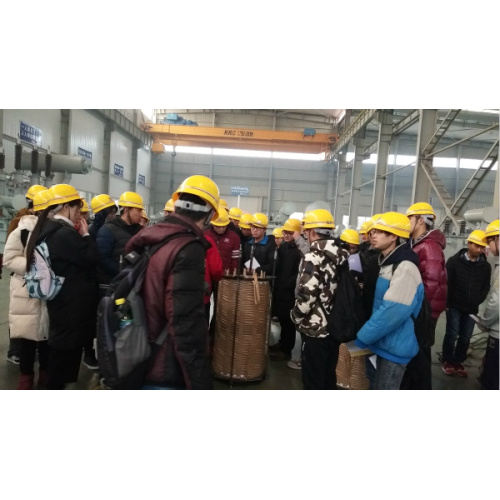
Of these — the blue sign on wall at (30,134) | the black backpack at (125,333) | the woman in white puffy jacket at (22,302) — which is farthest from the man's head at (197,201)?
the blue sign on wall at (30,134)

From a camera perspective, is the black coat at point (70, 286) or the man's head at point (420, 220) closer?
the black coat at point (70, 286)

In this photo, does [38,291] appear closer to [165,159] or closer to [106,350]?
[106,350]

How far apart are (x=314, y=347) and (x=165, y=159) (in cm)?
2008

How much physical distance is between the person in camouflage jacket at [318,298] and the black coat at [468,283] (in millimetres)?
2387

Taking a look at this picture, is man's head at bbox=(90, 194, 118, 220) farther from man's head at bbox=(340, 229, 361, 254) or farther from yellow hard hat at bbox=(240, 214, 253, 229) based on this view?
man's head at bbox=(340, 229, 361, 254)

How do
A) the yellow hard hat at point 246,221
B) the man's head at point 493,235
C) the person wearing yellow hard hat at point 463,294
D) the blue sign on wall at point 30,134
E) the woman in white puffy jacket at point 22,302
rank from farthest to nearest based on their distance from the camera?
1. the blue sign on wall at point 30,134
2. the yellow hard hat at point 246,221
3. the person wearing yellow hard hat at point 463,294
4. the man's head at point 493,235
5. the woman in white puffy jacket at point 22,302

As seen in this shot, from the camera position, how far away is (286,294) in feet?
14.6

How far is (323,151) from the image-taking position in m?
16.3

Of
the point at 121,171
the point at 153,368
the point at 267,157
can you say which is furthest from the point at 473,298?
the point at 267,157

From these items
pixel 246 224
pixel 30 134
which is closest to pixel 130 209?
pixel 246 224

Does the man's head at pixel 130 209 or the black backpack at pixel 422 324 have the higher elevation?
the man's head at pixel 130 209

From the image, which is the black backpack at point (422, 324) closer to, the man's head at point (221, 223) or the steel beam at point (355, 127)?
the man's head at point (221, 223)

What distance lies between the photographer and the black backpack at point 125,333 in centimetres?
151

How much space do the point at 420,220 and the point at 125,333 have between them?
8.82 ft
